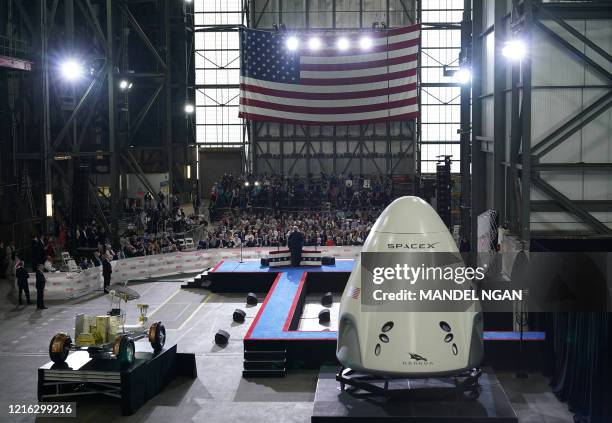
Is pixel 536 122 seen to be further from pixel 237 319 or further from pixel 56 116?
pixel 56 116

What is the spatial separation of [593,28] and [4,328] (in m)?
17.7

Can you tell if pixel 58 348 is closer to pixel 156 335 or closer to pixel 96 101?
pixel 156 335

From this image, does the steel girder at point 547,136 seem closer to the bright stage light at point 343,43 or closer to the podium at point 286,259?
the podium at point 286,259

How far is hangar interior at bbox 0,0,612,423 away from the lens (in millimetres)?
17438

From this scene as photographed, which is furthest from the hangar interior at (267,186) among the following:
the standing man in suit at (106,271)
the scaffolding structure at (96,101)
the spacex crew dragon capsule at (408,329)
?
the spacex crew dragon capsule at (408,329)

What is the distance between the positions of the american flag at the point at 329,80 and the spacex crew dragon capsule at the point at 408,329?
24331 millimetres

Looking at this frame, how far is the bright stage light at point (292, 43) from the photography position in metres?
37.8

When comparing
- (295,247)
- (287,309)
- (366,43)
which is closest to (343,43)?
(366,43)

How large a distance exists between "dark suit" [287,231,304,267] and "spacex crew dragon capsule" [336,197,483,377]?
1366 centimetres

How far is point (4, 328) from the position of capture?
22.8 m

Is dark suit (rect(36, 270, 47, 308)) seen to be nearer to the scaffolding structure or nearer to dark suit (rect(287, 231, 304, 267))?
the scaffolding structure

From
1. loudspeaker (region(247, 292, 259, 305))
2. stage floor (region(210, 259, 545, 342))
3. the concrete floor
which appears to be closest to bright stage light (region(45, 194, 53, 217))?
stage floor (region(210, 259, 545, 342))

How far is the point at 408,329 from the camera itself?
14.0 m

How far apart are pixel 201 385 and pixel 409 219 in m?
6.33
